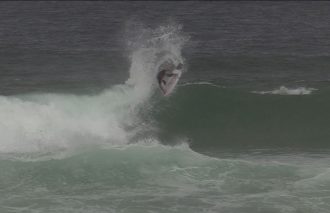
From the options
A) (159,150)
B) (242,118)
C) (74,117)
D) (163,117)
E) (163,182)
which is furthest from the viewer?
(242,118)

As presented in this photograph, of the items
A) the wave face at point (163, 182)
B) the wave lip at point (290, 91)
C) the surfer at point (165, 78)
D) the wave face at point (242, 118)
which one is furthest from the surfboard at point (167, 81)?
the wave lip at point (290, 91)

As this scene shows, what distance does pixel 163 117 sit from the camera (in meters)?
39.0

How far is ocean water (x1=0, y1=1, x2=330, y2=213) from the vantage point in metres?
28.2

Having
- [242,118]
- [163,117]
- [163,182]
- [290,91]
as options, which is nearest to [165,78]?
[163,117]

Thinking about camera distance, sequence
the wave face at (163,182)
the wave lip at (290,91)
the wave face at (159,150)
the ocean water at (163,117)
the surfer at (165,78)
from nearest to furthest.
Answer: the wave face at (163,182) → the wave face at (159,150) → the ocean water at (163,117) → the surfer at (165,78) → the wave lip at (290,91)

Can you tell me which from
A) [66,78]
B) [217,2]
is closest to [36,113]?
[66,78]

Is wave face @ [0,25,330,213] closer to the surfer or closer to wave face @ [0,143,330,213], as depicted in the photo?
wave face @ [0,143,330,213]

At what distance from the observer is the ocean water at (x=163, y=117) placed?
92.6 feet

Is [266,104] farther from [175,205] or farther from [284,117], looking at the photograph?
[175,205]

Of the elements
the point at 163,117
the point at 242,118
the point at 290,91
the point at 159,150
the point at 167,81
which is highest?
the point at 290,91

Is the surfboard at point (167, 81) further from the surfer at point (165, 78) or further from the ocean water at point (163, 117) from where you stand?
the ocean water at point (163, 117)

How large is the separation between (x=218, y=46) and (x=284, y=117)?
691 inches

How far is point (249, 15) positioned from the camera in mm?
69375

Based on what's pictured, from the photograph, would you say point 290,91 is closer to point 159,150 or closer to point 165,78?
point 165,78
